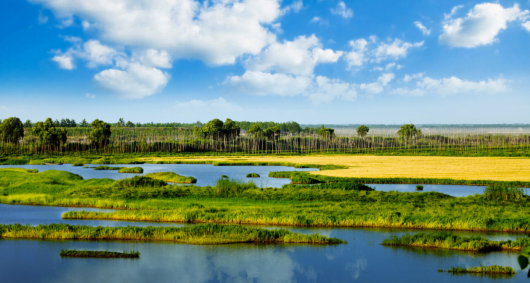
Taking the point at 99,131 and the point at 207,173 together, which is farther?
the point at 99,131

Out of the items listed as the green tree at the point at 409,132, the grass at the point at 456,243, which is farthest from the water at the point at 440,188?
the green tree at the point at 409,132

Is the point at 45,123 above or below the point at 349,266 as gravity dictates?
above

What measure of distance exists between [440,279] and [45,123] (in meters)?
140

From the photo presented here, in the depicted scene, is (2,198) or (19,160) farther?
(19,160)

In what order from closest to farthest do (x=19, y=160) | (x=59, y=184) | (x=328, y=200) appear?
(x=328, y=200), (x=59, y=184), (x=19, y=160)

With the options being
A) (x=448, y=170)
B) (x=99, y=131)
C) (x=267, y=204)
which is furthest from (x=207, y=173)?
(x=99, y=131)

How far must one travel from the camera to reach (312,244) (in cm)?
1925

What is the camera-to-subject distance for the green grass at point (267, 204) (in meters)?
23.9

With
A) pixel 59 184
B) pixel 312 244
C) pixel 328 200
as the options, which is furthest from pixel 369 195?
pixel 59 184

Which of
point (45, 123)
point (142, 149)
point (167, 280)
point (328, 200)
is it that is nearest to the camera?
point (167, 280)

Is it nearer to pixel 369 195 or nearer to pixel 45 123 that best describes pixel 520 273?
pixel 369 195

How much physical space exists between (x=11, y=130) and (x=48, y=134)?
20.9m

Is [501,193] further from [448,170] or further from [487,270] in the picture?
[448,170]

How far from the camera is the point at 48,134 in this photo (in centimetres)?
12688
